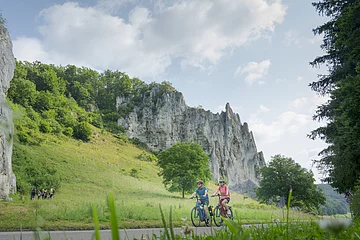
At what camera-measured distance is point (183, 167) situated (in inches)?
1316

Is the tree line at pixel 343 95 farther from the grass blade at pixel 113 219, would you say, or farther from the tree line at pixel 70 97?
the tree line at pixel 70 97

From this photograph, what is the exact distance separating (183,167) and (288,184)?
11889 millimetres

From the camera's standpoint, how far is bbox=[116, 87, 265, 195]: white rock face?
7156 centimetres

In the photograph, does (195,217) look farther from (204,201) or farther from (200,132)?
(200,132)

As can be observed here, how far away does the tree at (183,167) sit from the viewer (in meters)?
32.2

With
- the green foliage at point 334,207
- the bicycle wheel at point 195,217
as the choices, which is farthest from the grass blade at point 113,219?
the bicycle wheel at point 195,217

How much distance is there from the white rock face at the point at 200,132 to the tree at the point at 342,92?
55.7 m

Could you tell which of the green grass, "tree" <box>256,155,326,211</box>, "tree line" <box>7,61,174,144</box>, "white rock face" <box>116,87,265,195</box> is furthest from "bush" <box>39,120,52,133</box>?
"tree" <box>256,155,326,211</box>

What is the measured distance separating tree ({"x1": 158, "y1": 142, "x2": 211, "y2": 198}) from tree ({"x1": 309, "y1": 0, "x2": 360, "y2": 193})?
17946 mm

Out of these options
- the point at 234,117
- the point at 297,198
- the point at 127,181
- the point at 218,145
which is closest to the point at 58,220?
the point at 127,181

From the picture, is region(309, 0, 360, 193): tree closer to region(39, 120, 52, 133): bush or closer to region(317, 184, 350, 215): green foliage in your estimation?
region(317, 184, 350, 215): green foliage

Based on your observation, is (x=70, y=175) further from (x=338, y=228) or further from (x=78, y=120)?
(x=338, y=228)

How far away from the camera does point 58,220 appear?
37.0ft

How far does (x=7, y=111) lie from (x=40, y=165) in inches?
1342
